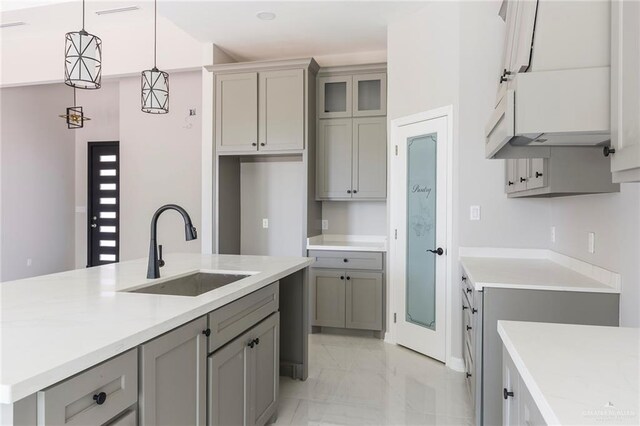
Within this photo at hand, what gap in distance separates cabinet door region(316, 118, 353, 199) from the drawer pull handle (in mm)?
3533

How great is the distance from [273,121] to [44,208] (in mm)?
4353

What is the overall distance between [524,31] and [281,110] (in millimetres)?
3092

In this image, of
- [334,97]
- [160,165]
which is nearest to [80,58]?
[334,97]

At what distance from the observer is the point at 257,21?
4.01 m

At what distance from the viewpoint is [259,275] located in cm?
222

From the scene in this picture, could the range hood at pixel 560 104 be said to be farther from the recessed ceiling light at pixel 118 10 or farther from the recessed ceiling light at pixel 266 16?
the recessed ceiling light at pixel 118 10

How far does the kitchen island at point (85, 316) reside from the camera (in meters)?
0.93

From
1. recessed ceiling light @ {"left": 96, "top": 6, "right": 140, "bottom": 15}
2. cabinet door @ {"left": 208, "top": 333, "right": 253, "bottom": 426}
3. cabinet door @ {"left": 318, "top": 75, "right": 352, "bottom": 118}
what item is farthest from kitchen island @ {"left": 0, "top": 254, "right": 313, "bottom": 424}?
recessed ceiling light @ {"left": 96, "top": 6, "right": 140, "bottom": 15}

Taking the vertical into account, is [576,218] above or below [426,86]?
below

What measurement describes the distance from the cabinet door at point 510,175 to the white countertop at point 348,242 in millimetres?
1402

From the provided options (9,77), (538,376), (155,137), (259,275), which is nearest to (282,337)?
(259,275)

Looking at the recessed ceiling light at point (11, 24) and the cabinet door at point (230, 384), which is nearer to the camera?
the cabinet door at point (230, 384)

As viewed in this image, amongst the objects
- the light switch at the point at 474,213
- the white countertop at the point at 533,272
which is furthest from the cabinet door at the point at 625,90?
the light switch at the point at 474,213

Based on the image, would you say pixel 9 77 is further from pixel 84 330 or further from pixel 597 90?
pixel 597 90
